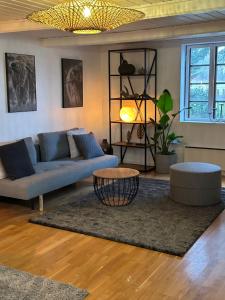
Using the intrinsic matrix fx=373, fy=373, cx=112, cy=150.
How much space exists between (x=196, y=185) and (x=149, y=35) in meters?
2.16

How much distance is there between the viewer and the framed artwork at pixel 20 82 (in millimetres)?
5250

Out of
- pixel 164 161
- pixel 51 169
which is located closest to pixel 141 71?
pixel 164 161

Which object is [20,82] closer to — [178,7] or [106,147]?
[106,147]

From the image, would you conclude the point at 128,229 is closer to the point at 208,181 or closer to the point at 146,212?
the point at 146,212

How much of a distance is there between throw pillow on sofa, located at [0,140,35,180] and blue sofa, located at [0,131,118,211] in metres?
0.08

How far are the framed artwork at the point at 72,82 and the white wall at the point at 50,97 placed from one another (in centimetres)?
8

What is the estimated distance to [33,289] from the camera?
2773 millimetres

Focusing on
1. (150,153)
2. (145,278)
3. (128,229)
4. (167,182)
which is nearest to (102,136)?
(150,153)

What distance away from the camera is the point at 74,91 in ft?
21.4

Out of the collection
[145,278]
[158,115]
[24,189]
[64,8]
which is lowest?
[145,278]

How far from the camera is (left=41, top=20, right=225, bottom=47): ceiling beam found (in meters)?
4.62

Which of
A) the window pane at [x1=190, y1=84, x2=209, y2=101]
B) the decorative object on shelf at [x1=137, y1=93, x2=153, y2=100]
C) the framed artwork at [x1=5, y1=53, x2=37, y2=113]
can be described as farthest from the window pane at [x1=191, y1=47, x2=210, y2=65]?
the framed artwork at [x1=5, y1=53, x2=37, y2=113]

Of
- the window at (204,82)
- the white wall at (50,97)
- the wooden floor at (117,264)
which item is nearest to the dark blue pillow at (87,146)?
the white wall at (50,97)

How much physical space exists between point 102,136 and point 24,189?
3.27 m
